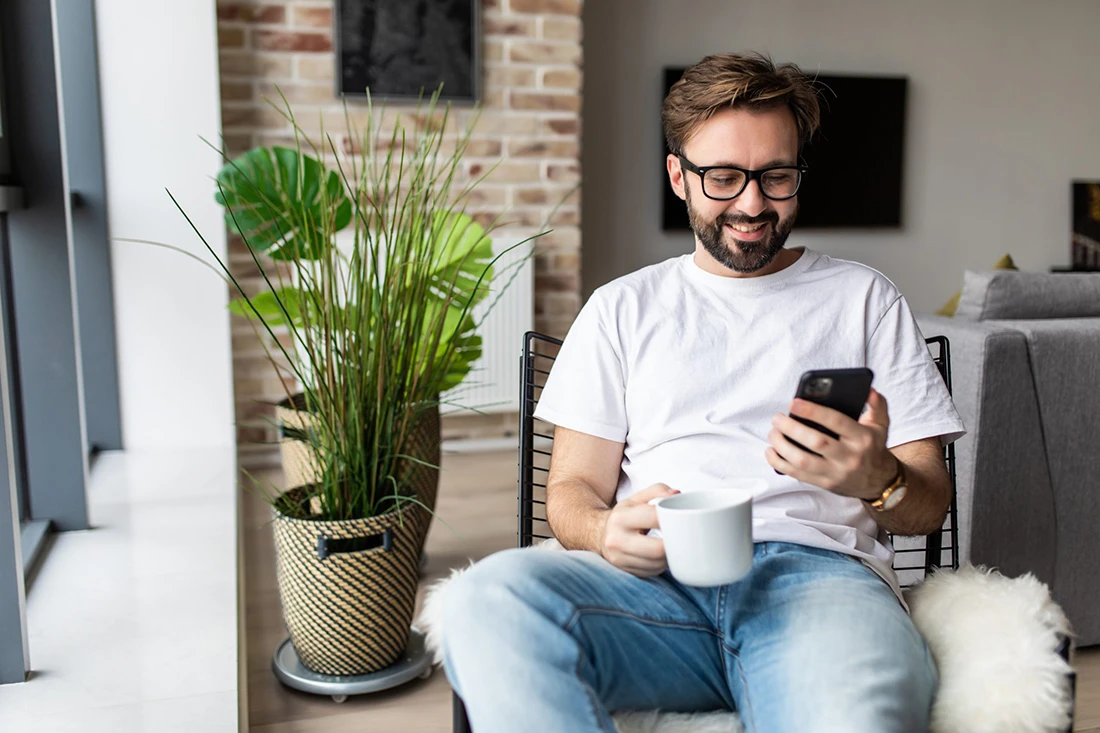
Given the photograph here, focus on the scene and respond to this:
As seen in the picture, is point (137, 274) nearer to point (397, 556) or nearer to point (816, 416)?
point (397, 556)

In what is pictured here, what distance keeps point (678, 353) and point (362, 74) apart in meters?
2.64

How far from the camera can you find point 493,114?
3873 millimetres

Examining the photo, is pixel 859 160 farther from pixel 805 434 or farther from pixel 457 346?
pixel 805 434

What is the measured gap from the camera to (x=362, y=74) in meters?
3.71

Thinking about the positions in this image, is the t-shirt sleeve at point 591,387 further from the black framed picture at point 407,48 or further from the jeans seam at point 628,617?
the black framed picture at point 407,48

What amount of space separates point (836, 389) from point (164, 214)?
2699 millimetres

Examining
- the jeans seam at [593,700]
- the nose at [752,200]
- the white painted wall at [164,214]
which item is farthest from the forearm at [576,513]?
the white painted wall at [164,214]

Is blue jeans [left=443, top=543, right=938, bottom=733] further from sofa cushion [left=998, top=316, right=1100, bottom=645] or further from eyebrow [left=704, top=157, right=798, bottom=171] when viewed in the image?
sofa cushion [left=998, top=316, right=1100, bottom=645]

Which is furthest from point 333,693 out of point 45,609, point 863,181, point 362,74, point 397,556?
point 863,181

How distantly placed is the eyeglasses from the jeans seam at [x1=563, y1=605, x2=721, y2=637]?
1.93 ft

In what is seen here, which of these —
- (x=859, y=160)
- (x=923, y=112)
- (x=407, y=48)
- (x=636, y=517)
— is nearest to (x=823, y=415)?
(x=636, y=517)

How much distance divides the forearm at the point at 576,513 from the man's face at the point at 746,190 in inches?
15.4

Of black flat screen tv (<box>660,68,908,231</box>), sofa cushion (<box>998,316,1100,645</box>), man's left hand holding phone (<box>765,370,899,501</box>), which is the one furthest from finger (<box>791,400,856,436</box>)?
black flat screen tv (<box>660,68,908,231</box>)

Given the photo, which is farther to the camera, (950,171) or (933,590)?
(950,171)
